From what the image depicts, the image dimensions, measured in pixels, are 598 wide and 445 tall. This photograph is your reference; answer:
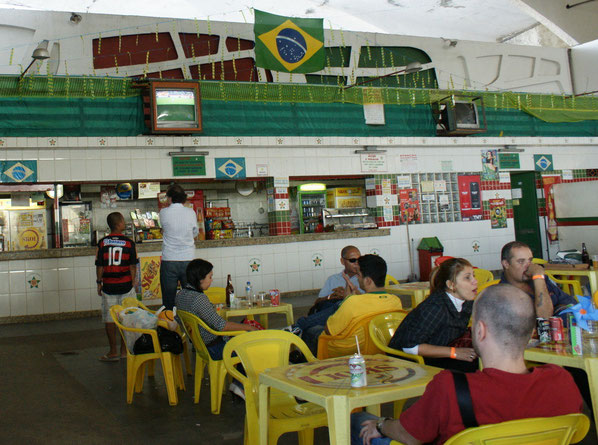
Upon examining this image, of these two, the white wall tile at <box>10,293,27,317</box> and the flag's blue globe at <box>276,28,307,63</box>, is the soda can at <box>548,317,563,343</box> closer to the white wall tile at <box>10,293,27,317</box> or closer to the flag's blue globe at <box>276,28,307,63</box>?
the flag's blue globe at <box>276,28,307,63</box>

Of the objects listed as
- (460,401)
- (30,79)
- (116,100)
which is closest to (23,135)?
(30,79)

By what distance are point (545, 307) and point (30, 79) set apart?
8361mm

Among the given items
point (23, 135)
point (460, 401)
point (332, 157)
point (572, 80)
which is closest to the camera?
point (460, 401)

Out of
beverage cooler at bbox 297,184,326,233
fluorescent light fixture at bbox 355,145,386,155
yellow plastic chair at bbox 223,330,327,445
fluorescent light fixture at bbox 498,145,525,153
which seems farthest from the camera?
fluorescent light fixture at bbox 498,145,525,153

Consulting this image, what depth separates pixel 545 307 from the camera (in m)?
3.61

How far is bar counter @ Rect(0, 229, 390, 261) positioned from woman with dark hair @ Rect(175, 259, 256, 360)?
5.13 meters

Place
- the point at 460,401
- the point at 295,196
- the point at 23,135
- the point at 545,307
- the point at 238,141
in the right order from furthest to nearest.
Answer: the point at 295,196 < the point at 238,141 < the point at 23,135 < the point at 545,307 < the point at 460,401

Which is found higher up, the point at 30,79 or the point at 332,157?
the point at 30,79

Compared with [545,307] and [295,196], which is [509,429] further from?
[295,196]

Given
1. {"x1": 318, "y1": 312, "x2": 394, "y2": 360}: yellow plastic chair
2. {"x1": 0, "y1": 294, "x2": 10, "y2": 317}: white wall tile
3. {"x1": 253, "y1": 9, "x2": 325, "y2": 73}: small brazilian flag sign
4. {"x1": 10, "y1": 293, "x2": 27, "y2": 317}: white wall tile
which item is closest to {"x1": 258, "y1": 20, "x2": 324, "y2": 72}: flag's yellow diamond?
{"x1": 253, "y1": 9, "x2": 325, "y2": 73}: small brazilian flag sign

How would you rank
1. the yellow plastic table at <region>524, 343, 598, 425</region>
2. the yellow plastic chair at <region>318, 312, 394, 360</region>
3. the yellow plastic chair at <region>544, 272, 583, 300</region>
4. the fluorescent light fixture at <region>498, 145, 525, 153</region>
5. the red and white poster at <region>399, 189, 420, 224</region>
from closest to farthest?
the yellow plastic table at <region>524, 343, 598, 425</region>, the yellow plastic chair at <region>318, 312, 394, 360</region>, the yellow plastic chair at <region>544, 272, 583, 300</region>, the red and white poster at <region>399, 189, 420, 224</region>, the fluorescent light fixture at <region>498, 145, 525, 153</region>

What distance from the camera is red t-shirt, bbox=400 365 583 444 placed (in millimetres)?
1735

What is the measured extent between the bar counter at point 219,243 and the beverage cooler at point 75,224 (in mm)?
1626

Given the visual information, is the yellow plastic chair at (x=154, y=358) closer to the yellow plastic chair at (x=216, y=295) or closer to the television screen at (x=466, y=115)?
the yellow plastic chair at (x=216, y=295)
